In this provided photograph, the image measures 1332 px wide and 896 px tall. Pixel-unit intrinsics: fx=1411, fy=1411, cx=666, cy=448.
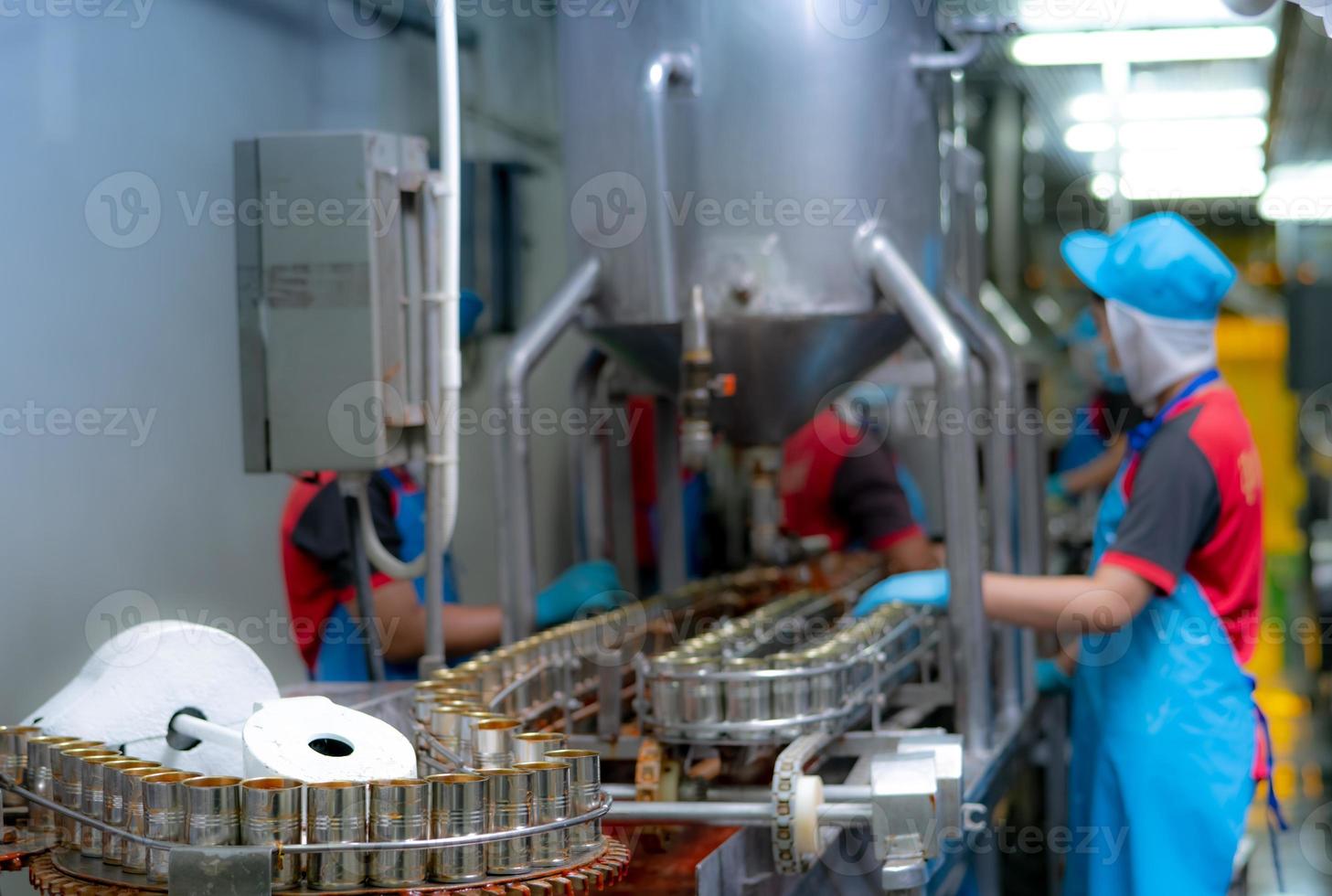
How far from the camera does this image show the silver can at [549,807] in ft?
3.85

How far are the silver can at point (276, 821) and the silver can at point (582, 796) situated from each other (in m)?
0.22

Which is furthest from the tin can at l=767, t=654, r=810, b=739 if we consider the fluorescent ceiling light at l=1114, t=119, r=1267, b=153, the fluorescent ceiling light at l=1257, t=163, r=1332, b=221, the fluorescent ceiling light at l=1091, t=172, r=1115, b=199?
the fluorescent ceiling light at l=1257, t=163, r=1332, b=221

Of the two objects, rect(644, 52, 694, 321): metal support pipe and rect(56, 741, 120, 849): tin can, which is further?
rect(644, 52, 694, 321): metal support pipe

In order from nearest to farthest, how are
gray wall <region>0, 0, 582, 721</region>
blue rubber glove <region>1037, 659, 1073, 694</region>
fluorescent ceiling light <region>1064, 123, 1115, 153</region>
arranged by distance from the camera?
1. gray wall <region>0, 0, 582, 721</region>
2. blue rubber glove <region>1037, 659, 1073, 694</region>
3. fluorescent ceiling light <region>1064, 123, 1115, 153</region>

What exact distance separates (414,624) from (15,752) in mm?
994

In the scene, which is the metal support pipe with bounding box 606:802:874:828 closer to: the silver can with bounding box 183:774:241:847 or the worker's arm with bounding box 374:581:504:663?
the silver can with bounding box 183:774:241:847

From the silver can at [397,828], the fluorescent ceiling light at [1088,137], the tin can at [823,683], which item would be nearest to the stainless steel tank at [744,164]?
the tin can at [823,683]

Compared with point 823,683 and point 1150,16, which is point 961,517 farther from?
point 1150,16

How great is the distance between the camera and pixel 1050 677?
2.86 m

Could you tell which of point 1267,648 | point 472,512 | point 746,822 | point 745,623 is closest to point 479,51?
point 472,512

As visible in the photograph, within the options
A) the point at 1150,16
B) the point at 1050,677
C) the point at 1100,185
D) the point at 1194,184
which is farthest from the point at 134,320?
the point at 1100,185

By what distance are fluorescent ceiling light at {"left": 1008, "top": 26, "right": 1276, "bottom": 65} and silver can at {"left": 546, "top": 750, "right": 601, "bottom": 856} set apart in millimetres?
3926

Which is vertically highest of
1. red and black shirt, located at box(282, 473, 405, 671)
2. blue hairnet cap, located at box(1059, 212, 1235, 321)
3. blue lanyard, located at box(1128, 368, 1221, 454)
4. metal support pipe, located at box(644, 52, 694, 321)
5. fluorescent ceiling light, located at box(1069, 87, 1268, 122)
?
fluorescent ceiling light, located at box(1069, 87, 1268, 122)

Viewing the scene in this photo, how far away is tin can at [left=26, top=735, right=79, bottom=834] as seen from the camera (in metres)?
1.34
